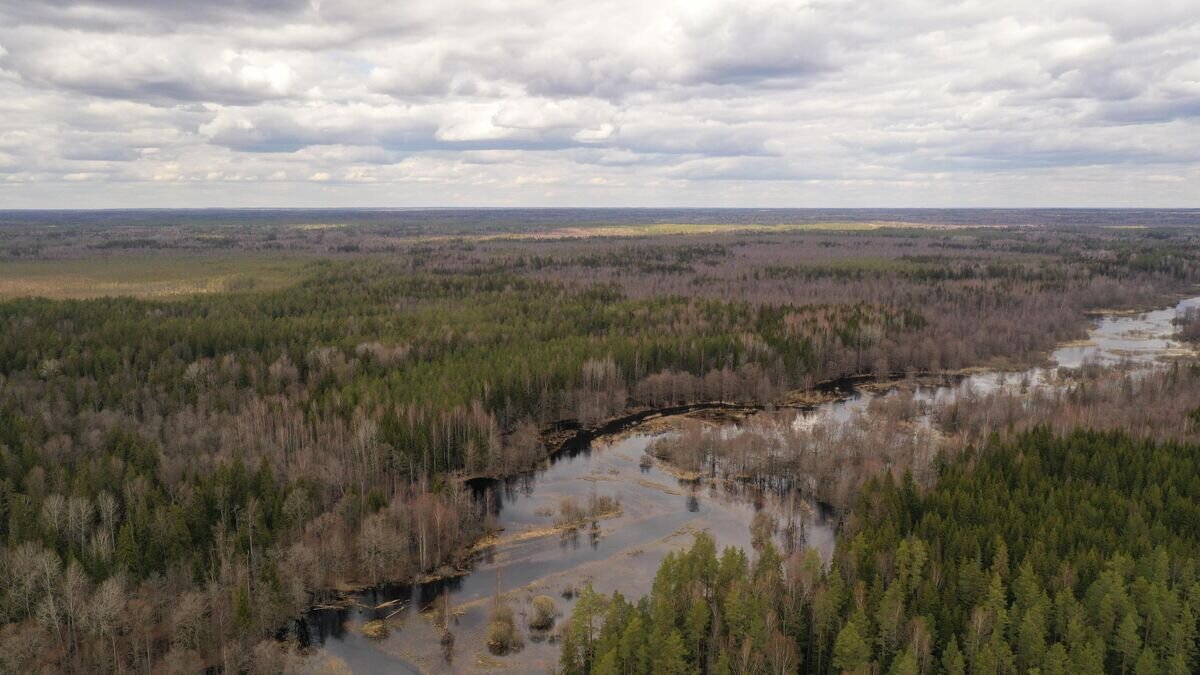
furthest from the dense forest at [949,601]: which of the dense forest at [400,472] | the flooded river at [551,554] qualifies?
the flooded river at [551,554]

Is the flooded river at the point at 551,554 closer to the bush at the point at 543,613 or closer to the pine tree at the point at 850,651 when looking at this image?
the bush at the point at 543,613

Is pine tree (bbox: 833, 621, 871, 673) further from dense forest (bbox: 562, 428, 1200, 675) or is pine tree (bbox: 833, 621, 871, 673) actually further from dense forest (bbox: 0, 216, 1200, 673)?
dense forest (bbox: 0, 216, 1200, 673)

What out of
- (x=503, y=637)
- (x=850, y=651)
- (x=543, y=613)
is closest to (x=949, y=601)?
(x=850, y=651)

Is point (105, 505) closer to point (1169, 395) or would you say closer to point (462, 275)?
point (1169, 395)

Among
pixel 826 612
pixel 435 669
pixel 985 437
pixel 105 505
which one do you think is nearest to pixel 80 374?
pixel 105 505

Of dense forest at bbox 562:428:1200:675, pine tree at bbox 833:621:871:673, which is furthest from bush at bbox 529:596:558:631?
pine tree at bbox 833:621:871:673

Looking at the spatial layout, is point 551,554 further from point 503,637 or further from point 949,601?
point 949,601
